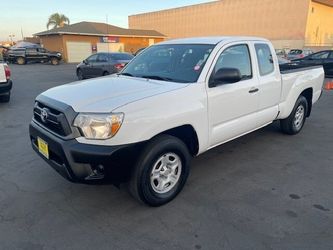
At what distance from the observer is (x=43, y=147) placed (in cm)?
310

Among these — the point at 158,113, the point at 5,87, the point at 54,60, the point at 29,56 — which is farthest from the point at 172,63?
the point at 29,56

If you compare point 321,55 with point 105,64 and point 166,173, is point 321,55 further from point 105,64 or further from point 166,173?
point 166,173

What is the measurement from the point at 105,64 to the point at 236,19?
48.3m

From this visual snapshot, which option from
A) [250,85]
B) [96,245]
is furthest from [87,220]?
[250,85]

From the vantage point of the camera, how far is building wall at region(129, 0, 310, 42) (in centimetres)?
4609

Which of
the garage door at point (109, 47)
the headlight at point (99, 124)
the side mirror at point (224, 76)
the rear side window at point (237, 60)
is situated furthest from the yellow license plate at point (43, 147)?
the garage door at point (109, 47)

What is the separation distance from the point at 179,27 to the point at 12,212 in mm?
65334

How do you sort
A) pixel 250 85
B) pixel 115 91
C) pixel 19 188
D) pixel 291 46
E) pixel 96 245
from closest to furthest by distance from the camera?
pixel 96 245
pixel 115 91
pixel 19 188
pixel 250 85
pixel 291 46

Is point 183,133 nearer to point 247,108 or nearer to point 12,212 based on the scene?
point 247,108

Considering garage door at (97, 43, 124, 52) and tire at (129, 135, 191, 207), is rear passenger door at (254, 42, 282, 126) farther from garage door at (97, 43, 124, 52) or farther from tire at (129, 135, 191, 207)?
garage door at (97, 43, 124, 52)

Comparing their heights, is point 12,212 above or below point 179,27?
below

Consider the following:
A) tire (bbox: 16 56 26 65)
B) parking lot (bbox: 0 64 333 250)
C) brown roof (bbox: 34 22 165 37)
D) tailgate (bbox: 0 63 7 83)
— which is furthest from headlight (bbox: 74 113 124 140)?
brown roof (bbox: 34 22 165 37)

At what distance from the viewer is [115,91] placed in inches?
120

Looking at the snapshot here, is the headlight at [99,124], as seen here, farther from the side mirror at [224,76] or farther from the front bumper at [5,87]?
the front bumper at [5,87]
